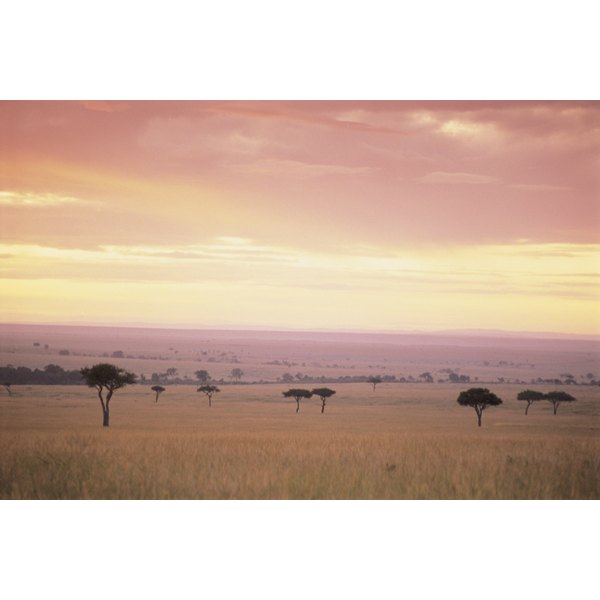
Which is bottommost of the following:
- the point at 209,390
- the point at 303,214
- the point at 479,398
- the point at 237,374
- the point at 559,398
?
the point at 237,374

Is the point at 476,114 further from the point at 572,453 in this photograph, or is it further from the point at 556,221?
the point at 572,453

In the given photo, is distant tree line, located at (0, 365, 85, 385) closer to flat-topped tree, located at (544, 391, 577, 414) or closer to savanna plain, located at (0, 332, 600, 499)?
savanna plain, located at (0, 332, 600, 499)

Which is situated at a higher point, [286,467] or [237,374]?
[286,467]

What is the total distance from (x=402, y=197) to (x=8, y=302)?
589 cm

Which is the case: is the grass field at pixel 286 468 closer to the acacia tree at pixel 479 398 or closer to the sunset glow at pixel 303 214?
the sunset glow at pixel 303 214

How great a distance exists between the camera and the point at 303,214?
10.5m

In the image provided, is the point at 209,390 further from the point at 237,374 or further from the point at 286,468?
the point at 286,468

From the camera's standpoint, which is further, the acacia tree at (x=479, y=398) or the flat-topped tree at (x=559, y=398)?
the flat-topped tree at (x=559, y=398)

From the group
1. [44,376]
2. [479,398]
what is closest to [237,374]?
[44,376]

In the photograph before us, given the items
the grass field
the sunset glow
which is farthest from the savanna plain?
the sunset glow

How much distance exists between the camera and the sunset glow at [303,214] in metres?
9.30

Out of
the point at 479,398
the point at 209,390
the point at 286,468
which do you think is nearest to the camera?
Answer: the point at 286,468

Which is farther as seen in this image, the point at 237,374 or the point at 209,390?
the point at 237,374

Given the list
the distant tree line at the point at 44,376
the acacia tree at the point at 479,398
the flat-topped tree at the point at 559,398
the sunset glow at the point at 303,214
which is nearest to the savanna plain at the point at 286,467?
the sunset glow at the point at 303,214
